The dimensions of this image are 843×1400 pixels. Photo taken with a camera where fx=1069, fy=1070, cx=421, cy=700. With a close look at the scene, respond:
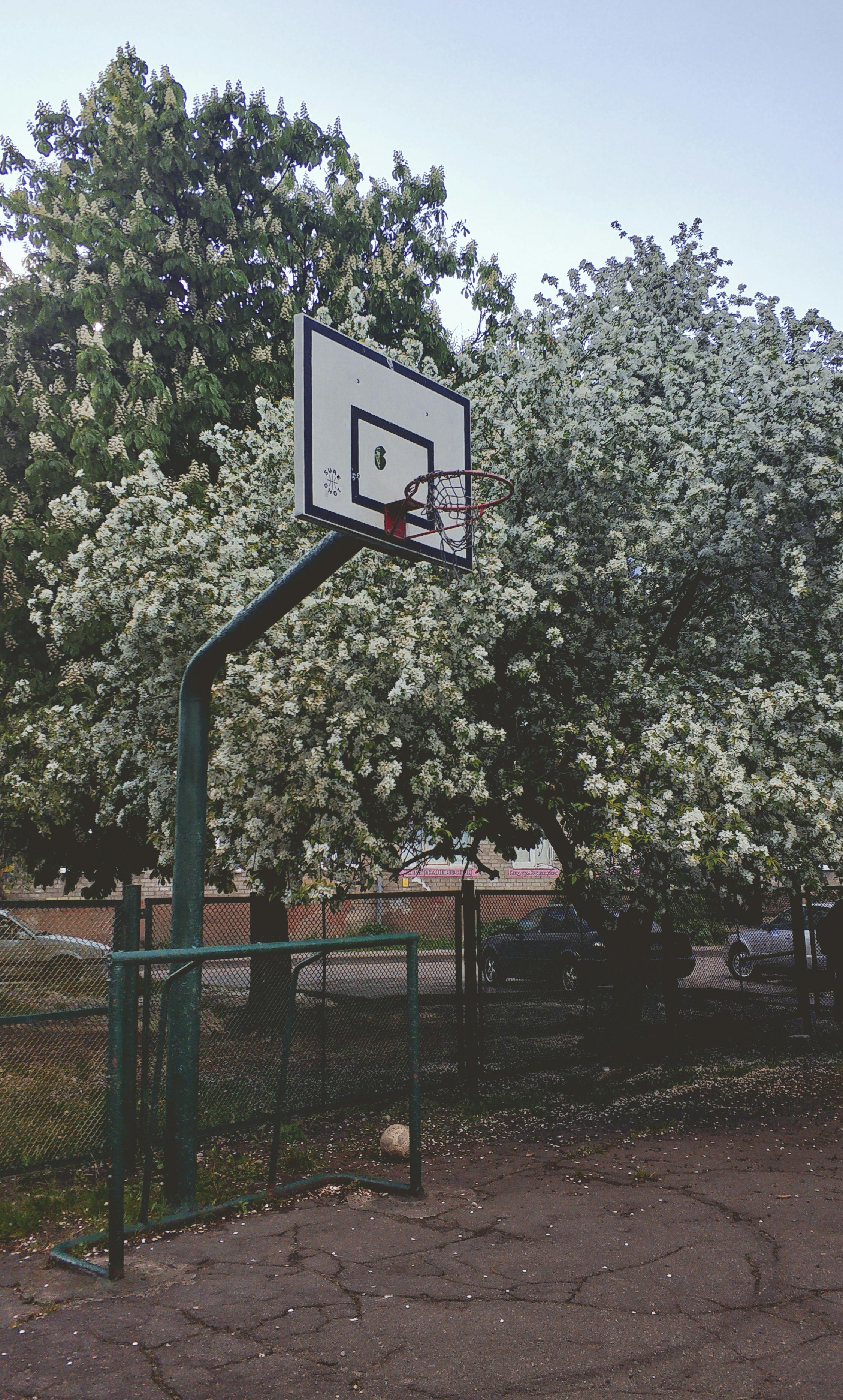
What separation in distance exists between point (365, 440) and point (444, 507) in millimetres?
787

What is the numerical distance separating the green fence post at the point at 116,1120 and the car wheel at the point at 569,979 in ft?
19.0

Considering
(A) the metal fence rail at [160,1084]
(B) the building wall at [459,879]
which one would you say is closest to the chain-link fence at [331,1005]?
(A) the metal fence rail at [160,1084]

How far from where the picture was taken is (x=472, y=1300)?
5090 mm

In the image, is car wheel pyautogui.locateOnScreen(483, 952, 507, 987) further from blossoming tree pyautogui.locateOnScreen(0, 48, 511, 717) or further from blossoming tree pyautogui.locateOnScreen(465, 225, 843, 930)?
blossoming tree pyautogui.locateOnScreen(0, 48, 511, 717)

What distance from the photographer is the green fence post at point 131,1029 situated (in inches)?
261

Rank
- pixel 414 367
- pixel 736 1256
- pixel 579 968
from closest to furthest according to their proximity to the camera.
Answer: pixel 736 1256, pixel 579 968, pixel 414 367

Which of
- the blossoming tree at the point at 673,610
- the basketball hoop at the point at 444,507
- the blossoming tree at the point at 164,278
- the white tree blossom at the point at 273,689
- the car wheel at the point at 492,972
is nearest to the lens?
the basketball hoop at the point at 444,507

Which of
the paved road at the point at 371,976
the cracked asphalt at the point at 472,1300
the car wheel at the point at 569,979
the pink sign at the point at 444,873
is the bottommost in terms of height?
the cracked asphalt at the point at 472,1300

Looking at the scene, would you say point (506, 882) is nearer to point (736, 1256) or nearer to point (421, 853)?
point (421, 853)

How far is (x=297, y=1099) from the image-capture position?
28.0 feet

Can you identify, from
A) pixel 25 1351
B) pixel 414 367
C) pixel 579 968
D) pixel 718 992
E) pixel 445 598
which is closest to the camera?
pixel 25 1351

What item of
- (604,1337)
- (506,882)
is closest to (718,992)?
(604,1337)

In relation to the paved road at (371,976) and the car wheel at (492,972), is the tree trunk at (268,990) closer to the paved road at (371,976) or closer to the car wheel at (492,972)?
the paved road at (371,976)

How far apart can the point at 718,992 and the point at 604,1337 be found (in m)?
9.85
